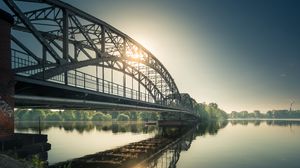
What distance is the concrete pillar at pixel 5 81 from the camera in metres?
17.6

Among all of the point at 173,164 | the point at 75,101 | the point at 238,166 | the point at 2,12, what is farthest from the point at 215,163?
the point at 2,12

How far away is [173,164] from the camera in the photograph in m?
26.4

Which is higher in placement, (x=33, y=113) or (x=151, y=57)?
(x=151, y=57)

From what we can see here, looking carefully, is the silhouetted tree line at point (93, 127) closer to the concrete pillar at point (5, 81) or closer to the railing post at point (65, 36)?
the railing post at point (65, 36)

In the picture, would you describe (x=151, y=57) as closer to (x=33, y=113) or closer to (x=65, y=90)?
(x=65, y=90)

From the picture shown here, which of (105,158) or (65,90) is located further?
(105,158)

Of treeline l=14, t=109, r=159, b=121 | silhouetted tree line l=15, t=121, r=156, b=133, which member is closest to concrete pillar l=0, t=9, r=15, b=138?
silhouetted tree line l=15, t=121, r=156, b=133

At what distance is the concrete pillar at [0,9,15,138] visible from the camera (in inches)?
694

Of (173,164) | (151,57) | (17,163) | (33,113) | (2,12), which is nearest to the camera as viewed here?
(17,163)

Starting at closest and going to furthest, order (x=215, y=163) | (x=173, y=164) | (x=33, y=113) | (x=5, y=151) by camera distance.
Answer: (x=5, y=151) < (x=173, y=164) < (x=215, y=163) < (x=33, y=113)

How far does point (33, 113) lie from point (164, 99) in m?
132

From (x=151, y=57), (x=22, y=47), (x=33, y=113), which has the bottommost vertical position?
(x=33, y=113)

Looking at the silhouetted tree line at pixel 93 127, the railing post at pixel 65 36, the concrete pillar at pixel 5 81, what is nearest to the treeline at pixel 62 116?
the silhouetted tree line at pixel 93 127

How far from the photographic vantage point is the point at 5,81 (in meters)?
18.1
